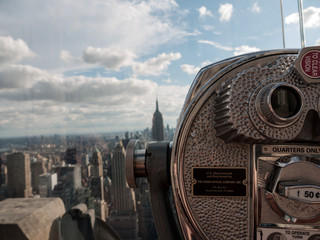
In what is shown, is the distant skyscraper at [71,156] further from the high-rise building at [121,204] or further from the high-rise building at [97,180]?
the high-rise building at [121,204]

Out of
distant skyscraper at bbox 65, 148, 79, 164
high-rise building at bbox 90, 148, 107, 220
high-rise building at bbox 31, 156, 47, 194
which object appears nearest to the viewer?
high-rise building at bbox 90, 148, 107, 220

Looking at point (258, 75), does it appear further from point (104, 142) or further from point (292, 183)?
point (104, 142)

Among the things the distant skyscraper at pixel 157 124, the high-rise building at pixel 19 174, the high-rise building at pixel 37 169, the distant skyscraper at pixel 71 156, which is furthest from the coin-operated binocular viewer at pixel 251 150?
the distant skyscraper at pixel 71 156

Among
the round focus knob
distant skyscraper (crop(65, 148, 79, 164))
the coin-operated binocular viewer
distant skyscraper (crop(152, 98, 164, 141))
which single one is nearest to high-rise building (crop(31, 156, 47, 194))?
distant skyscraper (crop(65, 148, 79, 164))

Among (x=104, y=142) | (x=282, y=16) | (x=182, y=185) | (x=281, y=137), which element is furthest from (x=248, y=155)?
(x=104, y=142)

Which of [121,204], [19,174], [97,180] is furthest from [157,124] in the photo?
[19,174]

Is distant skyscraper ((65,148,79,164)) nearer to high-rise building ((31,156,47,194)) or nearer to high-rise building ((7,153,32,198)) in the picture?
high-rise building ((31,156,47,194))
